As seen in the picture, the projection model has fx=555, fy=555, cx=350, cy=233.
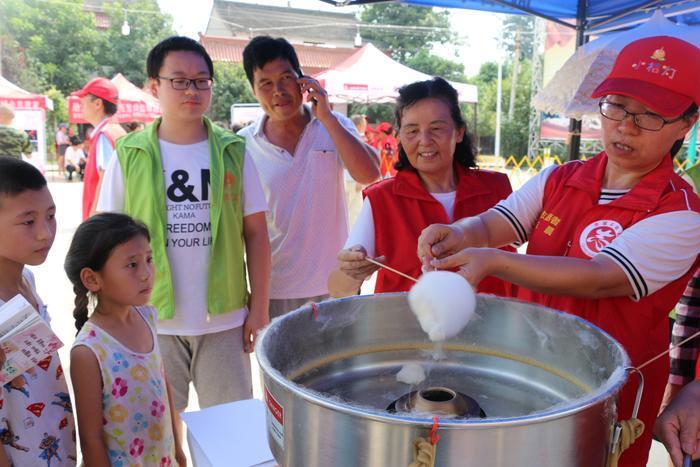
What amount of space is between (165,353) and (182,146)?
0.75 metres

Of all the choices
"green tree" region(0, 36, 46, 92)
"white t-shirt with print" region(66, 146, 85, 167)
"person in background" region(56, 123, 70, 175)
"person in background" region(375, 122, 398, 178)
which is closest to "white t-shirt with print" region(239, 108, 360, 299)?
"person in background" region(375, 122, 398, 178)

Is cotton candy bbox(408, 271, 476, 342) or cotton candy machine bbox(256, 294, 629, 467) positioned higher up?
cotton candy bbox(408, 271, 476, 342)

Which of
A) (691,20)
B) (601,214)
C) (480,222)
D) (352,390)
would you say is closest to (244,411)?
(352,390)

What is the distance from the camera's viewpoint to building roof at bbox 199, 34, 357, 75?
71.7 feet

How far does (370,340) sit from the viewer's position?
128 cm

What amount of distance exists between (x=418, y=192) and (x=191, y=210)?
0.81 metres

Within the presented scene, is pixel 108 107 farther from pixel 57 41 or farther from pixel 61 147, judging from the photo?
pixel 57 41

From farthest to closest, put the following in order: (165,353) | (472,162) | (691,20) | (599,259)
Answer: (691,20) → (165,353) → (472,162) → (599,259)

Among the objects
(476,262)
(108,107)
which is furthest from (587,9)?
(476,262)

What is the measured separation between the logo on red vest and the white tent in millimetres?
10172

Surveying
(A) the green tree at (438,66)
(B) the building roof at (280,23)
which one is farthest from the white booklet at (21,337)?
Answer: (B) the building roof at (280,23)

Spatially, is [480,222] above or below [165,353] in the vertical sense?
above

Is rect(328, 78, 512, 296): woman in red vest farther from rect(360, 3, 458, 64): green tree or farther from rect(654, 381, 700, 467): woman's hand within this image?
rect(360, 3, 458, 64): green tree

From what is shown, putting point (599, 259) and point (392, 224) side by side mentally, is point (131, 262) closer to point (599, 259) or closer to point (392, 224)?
point (392, 224)
